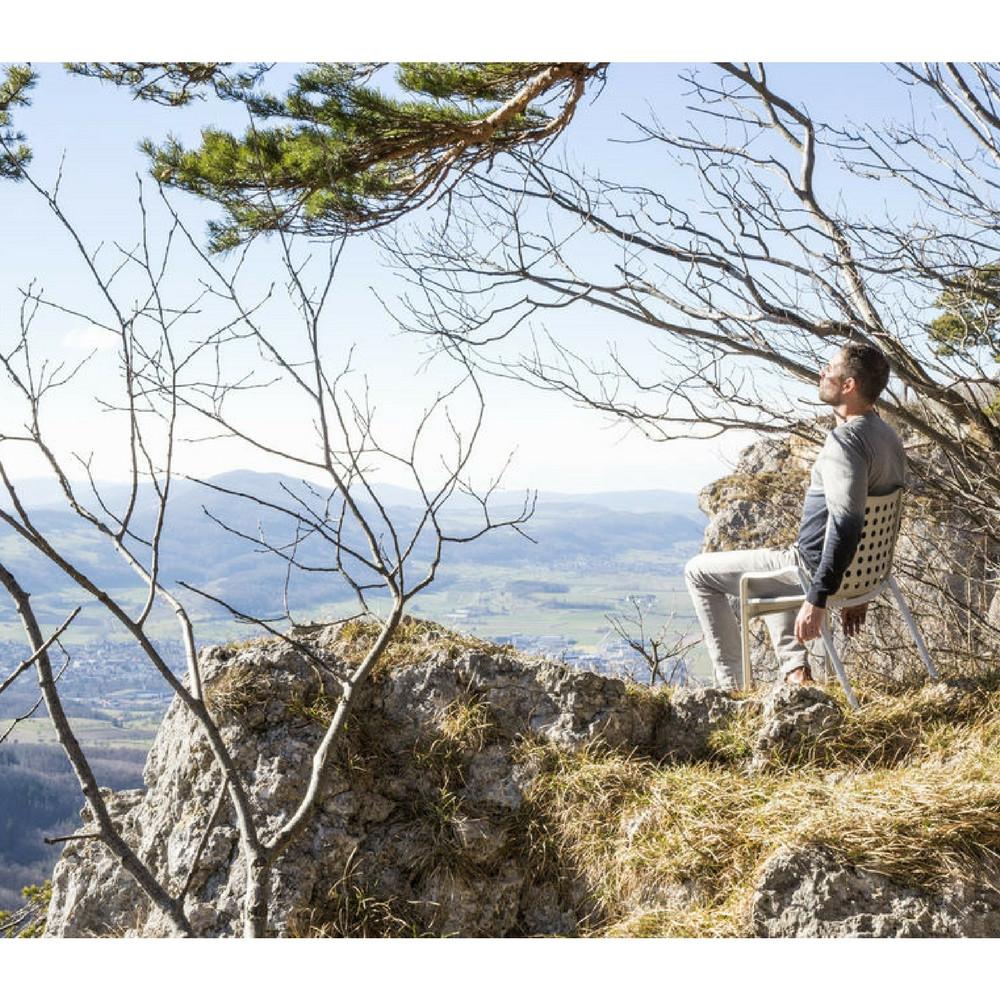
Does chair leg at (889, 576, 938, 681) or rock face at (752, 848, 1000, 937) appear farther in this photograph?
chair leg at (889, 576, 938, 681)

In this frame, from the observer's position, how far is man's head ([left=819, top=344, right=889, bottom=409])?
2.87 metres

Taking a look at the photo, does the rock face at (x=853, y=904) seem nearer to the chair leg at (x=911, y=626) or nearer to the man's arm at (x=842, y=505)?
the man's arm at (x=842, y=505)

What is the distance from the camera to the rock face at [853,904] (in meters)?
2.20

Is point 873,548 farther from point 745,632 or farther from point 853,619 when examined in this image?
point 745,632

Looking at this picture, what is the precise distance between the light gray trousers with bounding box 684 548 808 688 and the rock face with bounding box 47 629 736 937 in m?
0.33

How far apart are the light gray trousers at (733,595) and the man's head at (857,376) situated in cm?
53

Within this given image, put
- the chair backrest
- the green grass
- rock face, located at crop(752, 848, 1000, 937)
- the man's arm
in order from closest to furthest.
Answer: rock face, located at crop(752, 848, 1000, 937) → the man's arm → the chair backrest → the green grass

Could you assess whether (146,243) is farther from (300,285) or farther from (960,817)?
(960,817)

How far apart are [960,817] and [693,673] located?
2262mm

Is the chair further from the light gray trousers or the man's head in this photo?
the man's head

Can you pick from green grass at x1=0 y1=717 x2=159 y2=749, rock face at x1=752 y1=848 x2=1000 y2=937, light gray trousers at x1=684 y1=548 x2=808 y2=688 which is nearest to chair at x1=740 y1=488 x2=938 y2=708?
light gray trousers at x1=684 y1=548 x2=808 y2=688

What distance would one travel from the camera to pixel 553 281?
4.50 m
